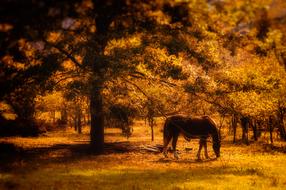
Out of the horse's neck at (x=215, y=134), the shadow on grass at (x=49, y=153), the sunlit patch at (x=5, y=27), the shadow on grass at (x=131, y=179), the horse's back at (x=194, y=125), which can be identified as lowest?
the shadow on grass at (x=131, y=179)

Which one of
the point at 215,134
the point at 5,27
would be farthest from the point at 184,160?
the point at 5,27

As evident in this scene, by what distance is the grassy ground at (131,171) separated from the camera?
1461cm

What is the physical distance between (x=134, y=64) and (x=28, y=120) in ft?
82.6

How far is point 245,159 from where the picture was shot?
75.7 ft

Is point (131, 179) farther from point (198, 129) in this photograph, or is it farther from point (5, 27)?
point (5, 27)

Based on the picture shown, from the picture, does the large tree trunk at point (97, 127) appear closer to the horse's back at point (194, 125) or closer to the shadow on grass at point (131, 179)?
the horse's back at point (194, 125)

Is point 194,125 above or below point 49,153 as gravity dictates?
above

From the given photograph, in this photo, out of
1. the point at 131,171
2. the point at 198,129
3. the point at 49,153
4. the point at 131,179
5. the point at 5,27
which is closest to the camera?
the point at 5,27

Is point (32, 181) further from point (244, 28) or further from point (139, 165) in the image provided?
point (244, 28)

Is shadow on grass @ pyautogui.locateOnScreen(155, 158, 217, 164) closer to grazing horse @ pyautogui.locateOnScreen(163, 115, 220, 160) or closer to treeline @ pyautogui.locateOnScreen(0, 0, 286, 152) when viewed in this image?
grazing horse @ pyautogui.locateOnScreen(163, 115, 220, 160)

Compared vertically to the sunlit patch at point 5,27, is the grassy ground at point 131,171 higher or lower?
Answer: lower

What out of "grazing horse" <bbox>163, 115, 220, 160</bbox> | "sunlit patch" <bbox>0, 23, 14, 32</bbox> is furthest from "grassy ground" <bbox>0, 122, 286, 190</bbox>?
"sunlit patch" <bbox>0, 23, 14, 32</bbox>

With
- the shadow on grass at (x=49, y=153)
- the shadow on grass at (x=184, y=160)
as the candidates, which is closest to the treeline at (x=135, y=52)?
the shadow on grass at (x=49, y=153)

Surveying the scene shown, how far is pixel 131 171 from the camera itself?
1800 cm
